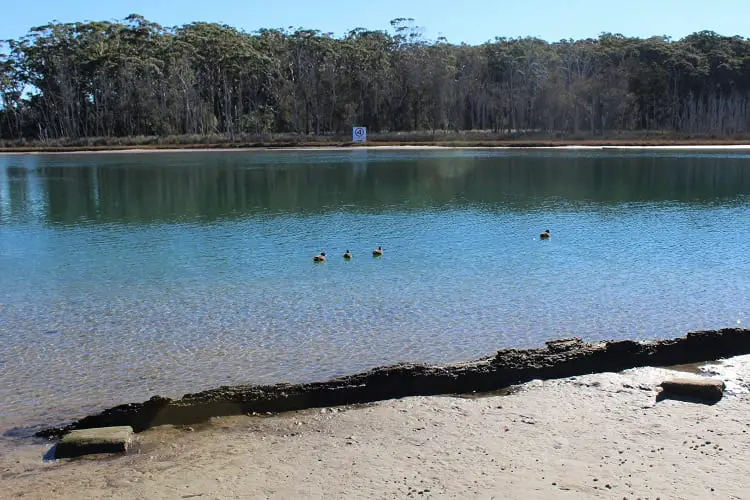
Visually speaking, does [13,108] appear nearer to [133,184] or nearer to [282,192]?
[133,184]

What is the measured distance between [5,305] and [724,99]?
84.7 m

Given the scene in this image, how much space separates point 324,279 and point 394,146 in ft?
202

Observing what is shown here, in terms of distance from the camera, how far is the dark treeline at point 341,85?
3209 inches

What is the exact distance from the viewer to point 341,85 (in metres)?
85.4

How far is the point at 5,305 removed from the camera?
14250 millimetres

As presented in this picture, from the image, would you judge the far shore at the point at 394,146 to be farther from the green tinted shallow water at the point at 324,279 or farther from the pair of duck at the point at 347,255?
the pair of duck at the point at 347,255

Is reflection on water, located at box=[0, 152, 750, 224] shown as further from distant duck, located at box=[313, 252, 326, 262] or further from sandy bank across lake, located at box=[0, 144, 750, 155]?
sandy bank across lake, located at box=[0, 144, 750, 155]

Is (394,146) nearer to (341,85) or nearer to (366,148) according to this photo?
(366,148)

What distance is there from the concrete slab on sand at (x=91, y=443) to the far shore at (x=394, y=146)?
2644 inches

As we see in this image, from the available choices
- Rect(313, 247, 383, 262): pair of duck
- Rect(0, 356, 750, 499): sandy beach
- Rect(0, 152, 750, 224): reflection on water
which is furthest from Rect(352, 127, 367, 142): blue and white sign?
Rect(0, 356, 750, 499): sandy beach

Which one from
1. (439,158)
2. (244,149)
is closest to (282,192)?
(439,158)

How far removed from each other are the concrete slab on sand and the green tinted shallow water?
126 cm

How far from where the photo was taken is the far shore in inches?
2869

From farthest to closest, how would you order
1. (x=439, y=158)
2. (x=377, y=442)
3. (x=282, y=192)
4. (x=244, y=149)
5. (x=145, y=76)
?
(x=145, y=76) → (x=244, y=149) → (x=439, y=158) → (x=282, y=192) → (x=377, y=442)
